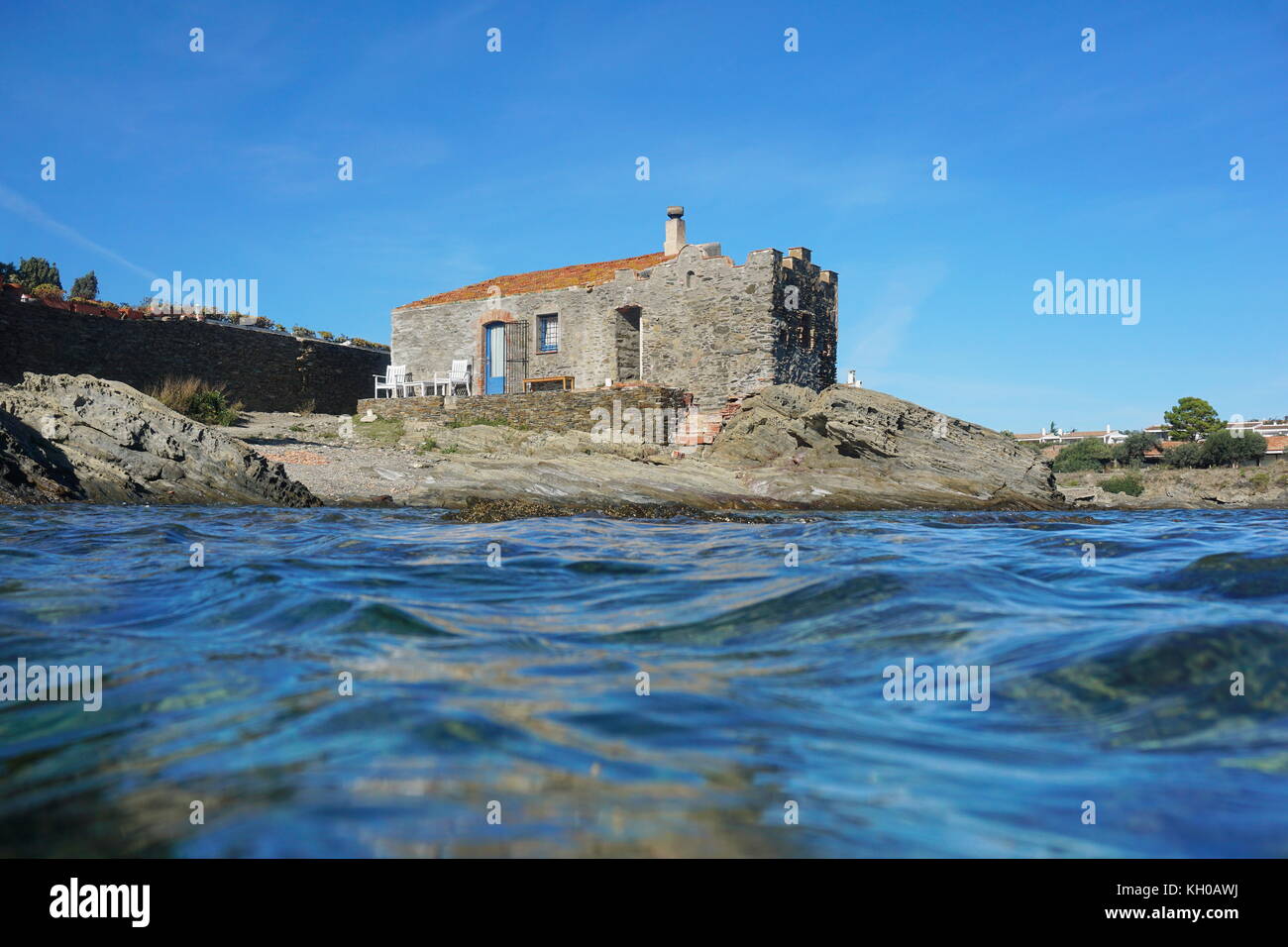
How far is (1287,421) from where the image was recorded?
54.2 m

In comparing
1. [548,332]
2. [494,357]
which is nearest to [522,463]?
[548,332]

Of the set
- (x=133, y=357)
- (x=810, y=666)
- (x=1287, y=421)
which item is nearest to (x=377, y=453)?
(x=133, y=357)

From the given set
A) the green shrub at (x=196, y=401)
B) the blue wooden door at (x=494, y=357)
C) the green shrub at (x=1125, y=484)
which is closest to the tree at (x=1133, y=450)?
the green shrub at (x=1125, y=484)

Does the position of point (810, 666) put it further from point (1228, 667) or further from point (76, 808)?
point (76, 808)

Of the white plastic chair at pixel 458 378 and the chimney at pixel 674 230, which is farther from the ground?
the chimney at pixel 674 230

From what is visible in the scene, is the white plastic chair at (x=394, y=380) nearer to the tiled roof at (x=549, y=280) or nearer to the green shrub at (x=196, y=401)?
the tiled roof at (x=549, y=280)

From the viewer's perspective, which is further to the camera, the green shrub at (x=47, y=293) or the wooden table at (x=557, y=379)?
the wooden table at (x=557, y=379)

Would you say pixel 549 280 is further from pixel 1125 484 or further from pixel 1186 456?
pixel 1186 456

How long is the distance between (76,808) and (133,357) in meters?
23.8

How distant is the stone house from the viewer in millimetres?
23141

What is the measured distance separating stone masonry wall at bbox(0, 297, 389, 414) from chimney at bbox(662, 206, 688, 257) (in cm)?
1013

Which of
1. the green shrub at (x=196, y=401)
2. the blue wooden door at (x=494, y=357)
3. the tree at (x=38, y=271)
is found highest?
Answer: the tree at (x=38, y=271)

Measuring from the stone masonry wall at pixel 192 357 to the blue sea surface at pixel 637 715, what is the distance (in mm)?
18312

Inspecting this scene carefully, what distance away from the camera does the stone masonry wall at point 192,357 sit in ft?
67.2
